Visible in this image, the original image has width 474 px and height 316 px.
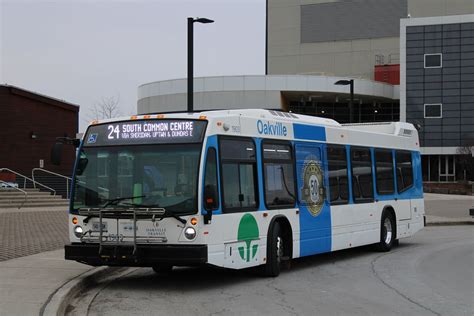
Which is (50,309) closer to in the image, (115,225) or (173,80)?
(115,225)

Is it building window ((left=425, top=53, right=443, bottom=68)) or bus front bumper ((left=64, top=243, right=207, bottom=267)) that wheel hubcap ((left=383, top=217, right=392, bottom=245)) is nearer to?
bus front bumper ((left=64, top=243, right=207, bottom=267))

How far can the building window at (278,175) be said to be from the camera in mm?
11078

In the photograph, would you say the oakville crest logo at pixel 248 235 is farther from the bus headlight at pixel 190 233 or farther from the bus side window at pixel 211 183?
the bus headlight at pixel 190 233

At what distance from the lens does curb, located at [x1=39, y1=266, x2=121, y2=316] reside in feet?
26.0

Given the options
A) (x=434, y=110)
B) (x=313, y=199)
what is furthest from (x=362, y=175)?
(x=434, y=110)

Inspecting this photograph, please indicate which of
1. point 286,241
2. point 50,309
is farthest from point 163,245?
point 286,241

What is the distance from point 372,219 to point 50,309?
347 inches

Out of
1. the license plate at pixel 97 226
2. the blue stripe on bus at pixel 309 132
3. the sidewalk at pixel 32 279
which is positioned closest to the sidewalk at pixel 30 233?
the sidewalk at pixel 32 279

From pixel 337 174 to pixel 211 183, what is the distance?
4.56m

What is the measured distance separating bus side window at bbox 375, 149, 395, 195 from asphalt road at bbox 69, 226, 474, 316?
1915mm

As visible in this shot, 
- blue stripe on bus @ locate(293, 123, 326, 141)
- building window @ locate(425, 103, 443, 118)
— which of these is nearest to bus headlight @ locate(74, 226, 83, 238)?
blue stripe on bus @ locate(293, 123, 326, 141)

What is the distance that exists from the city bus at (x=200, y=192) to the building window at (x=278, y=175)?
2 centimetres

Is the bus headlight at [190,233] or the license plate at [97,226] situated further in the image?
the license plate at [97,226]

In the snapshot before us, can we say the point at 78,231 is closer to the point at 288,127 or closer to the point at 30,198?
the point at 288,127
